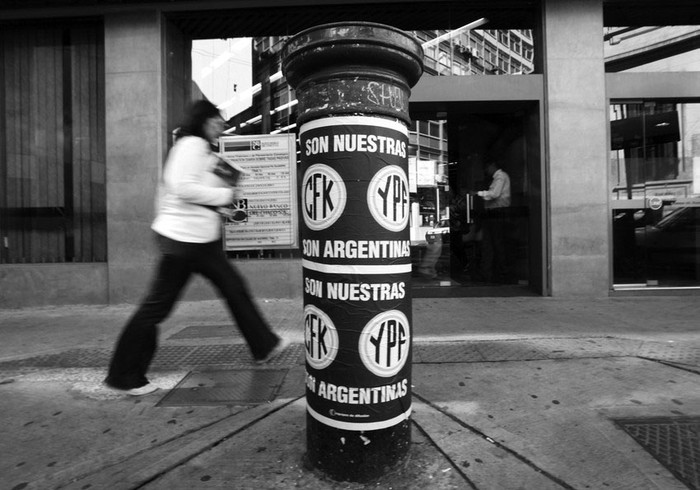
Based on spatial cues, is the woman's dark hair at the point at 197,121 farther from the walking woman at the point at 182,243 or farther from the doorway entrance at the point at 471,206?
the doorway entrance at the point at 471,206

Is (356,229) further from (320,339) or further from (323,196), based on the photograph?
(320,339)

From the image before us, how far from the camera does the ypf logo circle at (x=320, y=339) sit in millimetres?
2164

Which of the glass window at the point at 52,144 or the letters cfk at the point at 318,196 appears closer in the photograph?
the letters cfk at the point at 318,196

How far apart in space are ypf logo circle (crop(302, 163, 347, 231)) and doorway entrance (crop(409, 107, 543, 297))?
505 centimetres

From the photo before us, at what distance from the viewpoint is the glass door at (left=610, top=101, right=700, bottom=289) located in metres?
6.83

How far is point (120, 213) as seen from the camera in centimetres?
653

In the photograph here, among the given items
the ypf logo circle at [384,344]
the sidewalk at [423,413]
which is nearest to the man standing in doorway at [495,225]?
the sidewalk at [423,413]

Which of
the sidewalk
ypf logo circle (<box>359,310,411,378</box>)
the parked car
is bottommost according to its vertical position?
the sidewalk

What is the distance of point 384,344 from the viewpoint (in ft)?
Answer: 7.09

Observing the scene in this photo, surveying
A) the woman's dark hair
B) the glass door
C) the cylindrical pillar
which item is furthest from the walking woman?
the glass door

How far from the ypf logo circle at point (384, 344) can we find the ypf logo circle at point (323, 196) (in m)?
0.50

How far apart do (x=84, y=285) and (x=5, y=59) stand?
359 cm

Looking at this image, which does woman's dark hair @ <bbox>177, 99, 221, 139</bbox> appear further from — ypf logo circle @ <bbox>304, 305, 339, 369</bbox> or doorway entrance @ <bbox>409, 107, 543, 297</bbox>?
doorway entrance @ <bbox>409, 107, 543, 297</bbox>

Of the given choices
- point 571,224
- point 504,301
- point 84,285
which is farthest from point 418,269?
point 84,285
